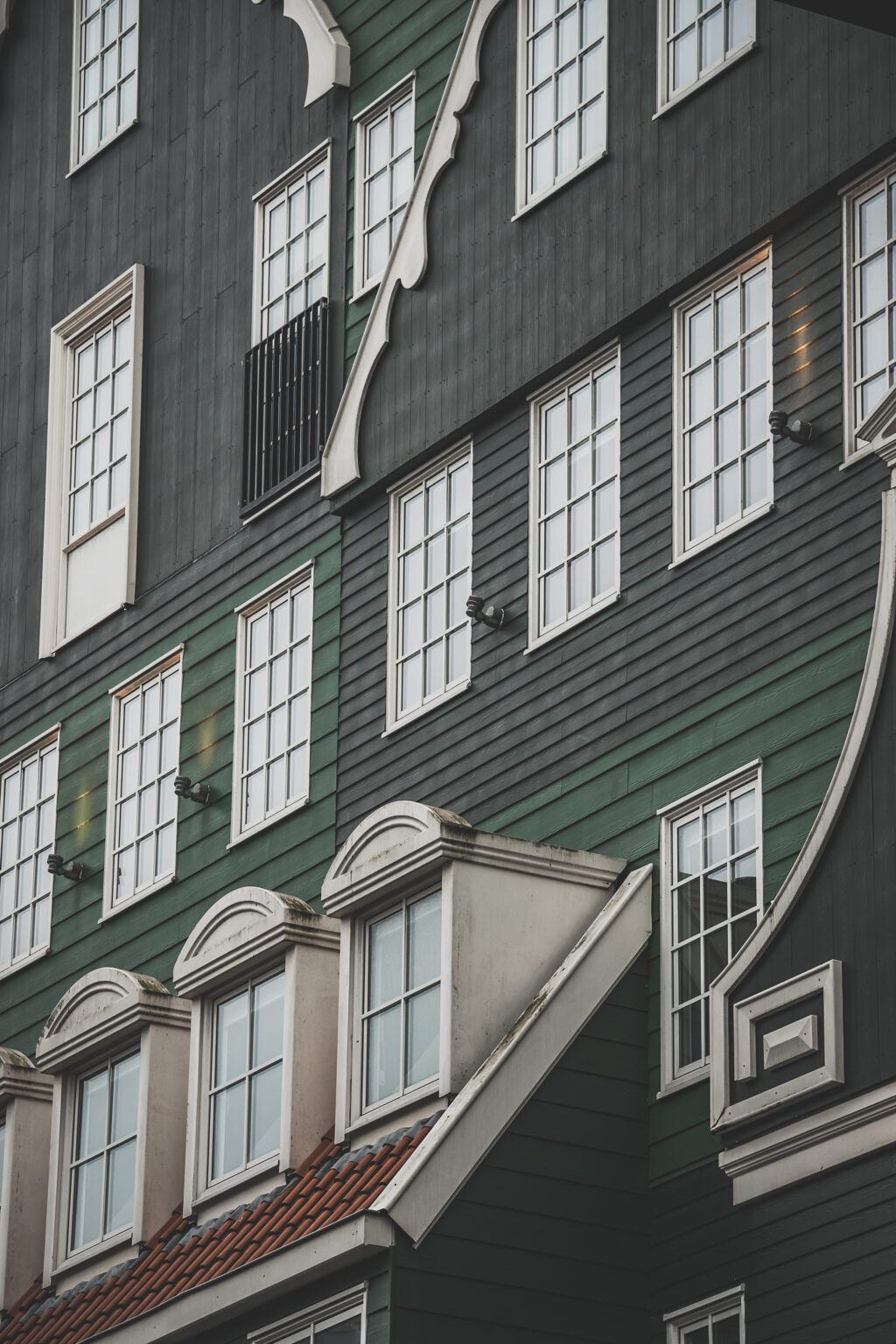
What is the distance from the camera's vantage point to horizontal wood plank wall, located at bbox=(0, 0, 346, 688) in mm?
26625

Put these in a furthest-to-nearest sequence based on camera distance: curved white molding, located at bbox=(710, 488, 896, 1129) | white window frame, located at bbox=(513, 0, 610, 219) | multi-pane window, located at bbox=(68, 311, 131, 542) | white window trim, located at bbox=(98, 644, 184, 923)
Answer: multi-pane window, located at bbox=(68, 311, 131, 542) → white window trim, located at bbox=(98, 644, 184, 923) → white window frame, located at bbox=(513, 0, 610, 219) → curved white molding, located at bbox=(710, 488, 896, 1129)

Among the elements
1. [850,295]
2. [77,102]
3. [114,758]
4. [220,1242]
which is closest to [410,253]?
[850,295]

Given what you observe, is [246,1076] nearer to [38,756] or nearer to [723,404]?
[723,404]

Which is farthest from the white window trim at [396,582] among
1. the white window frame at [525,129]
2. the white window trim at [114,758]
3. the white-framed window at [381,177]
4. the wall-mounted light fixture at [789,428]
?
the wall-mounted light fixture at [789,428]

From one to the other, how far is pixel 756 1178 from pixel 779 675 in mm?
3644

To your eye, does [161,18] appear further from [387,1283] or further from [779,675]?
[387,1283]

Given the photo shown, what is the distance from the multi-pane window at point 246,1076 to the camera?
2130 centimetres

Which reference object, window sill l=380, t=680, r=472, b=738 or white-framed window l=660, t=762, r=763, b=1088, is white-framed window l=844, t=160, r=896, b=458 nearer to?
white-framed window l=660, t=762, r=763, b=1088

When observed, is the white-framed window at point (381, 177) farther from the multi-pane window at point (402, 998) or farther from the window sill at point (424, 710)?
the multi-pane window at point (402, 998)

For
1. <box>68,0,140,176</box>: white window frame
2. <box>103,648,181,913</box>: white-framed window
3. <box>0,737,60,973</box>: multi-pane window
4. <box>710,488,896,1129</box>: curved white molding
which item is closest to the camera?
<box>710,488,896,1129</box>: curved white molding

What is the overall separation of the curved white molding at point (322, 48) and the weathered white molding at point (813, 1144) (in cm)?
1235

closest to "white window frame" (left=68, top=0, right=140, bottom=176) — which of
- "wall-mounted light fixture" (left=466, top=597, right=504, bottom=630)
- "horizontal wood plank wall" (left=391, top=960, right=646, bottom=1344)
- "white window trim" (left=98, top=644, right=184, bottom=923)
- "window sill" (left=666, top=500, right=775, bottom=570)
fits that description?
"white window trim" (left=98, top=644, right=184, bottom=923)

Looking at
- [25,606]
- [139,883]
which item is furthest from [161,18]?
[139,883]

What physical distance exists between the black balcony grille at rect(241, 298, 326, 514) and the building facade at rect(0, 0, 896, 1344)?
0.05 meters
